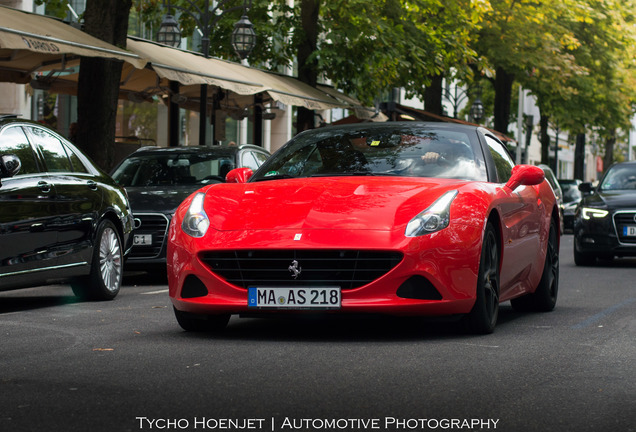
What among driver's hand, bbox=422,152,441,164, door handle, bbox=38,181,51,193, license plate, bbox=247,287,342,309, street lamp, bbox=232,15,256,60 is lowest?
license plate, bbox=247,287,342,309

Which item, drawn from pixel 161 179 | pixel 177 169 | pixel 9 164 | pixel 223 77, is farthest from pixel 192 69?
pixel 9 164

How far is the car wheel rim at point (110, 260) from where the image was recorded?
10852 millimetres

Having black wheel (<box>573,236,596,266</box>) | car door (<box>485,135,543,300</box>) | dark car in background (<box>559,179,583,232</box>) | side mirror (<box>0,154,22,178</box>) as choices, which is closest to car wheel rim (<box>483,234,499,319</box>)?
car door (<box>485,135,543,300</box>)

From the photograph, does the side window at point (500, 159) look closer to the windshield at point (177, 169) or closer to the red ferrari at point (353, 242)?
the red ferrari at point (353, 242)

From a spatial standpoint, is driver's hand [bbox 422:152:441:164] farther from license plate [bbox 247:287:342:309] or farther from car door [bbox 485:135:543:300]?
license plate [bbox 247:287:342:309]

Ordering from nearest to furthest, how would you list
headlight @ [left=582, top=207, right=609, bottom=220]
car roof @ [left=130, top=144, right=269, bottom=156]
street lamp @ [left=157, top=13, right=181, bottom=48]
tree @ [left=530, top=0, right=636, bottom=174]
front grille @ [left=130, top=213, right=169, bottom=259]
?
front grille @ [left=130, top=213, right=169, bottom=259]
car roof @ [left=130, top=144, right=269, bottom=156]
headlight @ [left=582, top=207, right=609, bottom=220]
street lamp @ [left=157, top=13, right=181, bottom=48]
tree @ [left=530, top=0, right=636, bottom=174]

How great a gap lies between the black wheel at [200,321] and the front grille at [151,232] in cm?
527

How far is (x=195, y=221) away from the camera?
7.71 m

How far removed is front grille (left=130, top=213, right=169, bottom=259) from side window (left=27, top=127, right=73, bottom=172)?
8.80 feet

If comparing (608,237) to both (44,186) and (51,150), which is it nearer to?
(51,150)

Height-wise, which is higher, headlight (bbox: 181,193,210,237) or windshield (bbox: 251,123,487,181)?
windshield (bbox: 251,123,487,181)

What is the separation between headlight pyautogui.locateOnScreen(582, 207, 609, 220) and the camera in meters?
17.9

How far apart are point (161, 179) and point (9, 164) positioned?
5.29m

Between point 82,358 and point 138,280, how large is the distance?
7.46 meters
